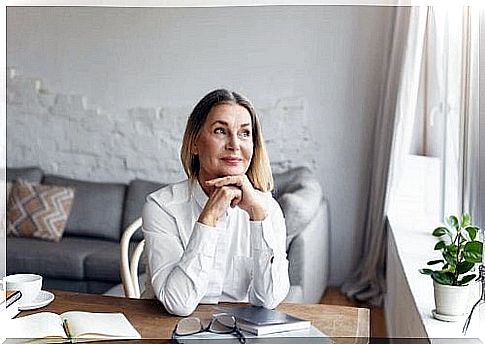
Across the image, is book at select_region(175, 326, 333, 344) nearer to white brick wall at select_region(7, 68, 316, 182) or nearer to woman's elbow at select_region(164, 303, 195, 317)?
woman's elbow at select_region(164, 303, 195, 317)

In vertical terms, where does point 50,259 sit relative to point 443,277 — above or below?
below

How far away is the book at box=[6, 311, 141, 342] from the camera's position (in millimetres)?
1406

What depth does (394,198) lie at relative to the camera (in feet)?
9.66

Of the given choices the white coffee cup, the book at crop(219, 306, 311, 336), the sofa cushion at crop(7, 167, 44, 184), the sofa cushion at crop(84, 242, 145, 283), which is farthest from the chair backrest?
the sofa cushion at crop(7, 167, 44, 184)

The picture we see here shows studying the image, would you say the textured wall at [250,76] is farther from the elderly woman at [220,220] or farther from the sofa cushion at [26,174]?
the elderly woman at [220,220]

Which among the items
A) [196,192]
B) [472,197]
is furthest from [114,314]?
[472,197]

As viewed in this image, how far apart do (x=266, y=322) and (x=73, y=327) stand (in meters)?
0.31

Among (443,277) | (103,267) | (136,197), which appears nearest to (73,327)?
(443,277)

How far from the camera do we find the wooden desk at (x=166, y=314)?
4.78ft

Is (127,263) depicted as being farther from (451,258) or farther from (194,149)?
(451,258)

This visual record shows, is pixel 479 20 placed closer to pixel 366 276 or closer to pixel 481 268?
pixel 481 268

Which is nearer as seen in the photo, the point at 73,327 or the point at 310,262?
the point at 73,327

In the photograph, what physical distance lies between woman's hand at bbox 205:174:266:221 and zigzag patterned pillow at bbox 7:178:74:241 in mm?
1615

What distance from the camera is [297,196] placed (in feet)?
9.16
